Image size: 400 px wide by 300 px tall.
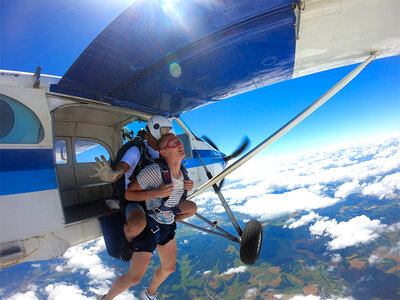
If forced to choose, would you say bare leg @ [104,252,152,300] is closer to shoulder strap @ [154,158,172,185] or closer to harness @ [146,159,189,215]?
harness @ [146,159,189,215]

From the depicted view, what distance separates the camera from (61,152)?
4.29 m

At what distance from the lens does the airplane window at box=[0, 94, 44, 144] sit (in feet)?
6.12

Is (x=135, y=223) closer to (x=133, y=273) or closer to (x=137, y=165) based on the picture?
(x=133, y=273)

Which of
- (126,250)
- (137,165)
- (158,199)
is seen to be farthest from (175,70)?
(126,250)

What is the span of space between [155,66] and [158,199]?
5.02 ft

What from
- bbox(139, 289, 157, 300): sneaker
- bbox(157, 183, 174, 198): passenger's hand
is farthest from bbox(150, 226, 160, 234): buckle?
bbox(139, 289, 157, 300): sneaker

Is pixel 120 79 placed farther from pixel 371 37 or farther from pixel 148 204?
pixel 371 37

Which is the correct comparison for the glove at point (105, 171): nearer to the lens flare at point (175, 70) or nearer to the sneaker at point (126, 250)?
the sneaker at point (126, 250)

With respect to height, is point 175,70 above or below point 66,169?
above

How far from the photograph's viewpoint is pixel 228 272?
73562mm

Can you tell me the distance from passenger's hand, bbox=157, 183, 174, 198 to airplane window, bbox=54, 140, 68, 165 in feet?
12.1

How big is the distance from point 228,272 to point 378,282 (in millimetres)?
50857

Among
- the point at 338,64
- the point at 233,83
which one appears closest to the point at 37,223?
the point at 233,83

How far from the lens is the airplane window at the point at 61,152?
166 inches
